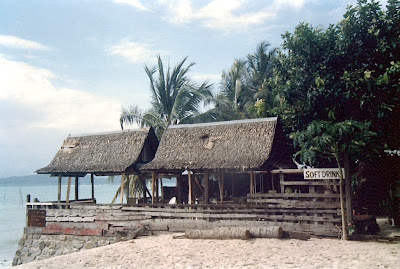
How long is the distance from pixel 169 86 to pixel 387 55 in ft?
45.8

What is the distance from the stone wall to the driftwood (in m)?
3.84

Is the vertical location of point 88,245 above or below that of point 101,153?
below

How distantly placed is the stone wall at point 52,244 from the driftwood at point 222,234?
384 cm

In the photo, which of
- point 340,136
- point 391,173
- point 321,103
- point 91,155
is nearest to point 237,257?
point 340,136

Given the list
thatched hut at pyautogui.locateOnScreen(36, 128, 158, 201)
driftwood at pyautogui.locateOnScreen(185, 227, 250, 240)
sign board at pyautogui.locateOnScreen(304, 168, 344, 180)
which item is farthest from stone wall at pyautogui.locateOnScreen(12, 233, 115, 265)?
sign board at pyautogui.locateOnScreen(304, 168, 344, 180)

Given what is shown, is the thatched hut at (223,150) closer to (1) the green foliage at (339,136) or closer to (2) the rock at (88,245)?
(1) the green foliage at (339,136)

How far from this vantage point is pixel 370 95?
11719mm

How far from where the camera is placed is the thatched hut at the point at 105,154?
55.0 ft

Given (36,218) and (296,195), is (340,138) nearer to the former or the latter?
(296,195)

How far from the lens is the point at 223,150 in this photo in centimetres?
1502

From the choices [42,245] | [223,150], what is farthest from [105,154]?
[223,150]

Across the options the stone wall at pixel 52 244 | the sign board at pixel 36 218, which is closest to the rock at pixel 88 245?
the stone wall at pixel 52 244

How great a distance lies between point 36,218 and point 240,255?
10.4 m

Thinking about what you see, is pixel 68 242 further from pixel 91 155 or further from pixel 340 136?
pixel 340 136
